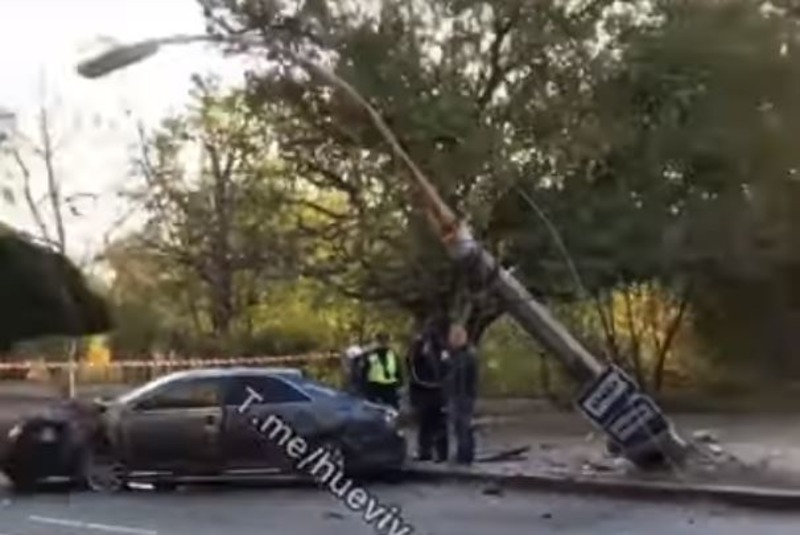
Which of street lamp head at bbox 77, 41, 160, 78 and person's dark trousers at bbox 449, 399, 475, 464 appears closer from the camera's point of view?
street lamp head at bbox 77, 41, 160, 78

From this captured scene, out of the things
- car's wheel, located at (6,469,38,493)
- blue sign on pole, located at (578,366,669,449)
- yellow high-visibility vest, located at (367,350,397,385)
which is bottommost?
car's wheel, located at (6,469,38,493)

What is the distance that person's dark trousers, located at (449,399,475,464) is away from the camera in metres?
19.1

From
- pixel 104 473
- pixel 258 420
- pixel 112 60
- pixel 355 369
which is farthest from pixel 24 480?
pixel 112 60

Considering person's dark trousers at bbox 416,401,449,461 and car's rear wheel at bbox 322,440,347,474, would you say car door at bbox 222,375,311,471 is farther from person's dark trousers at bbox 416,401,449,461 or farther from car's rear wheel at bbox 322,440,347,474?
person's dark trousers at bbox 416,401,449,461

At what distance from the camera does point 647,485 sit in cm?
1691

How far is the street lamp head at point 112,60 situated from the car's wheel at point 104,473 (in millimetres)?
17124

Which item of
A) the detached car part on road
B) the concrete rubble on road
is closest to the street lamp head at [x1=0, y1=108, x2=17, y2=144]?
the concrete rubble on road

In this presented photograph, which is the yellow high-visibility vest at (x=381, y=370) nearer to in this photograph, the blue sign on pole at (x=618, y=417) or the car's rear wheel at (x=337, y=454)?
the car's rear wheel at (x=337, y=454)

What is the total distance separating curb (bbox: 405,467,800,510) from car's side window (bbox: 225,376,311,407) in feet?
4.87

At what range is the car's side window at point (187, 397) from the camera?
1905cm

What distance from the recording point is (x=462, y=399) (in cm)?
1895

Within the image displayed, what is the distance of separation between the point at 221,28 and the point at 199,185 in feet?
37.2

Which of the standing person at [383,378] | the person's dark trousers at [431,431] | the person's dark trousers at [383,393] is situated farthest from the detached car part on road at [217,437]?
the person's dark trousers at [383,393]

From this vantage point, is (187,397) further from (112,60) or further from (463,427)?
(112,60)
